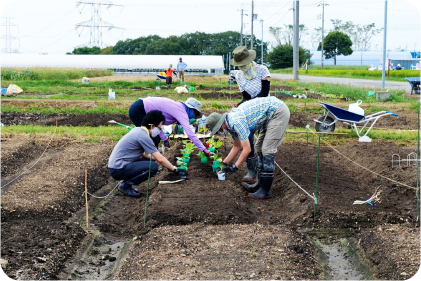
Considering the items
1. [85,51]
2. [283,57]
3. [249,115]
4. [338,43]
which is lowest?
[249,115]

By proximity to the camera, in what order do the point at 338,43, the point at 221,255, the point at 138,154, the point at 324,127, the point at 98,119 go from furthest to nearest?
the point at 338,43 → the point at 98,119 → the point at 324,127 → the point at 138,154 → the point at 221,255

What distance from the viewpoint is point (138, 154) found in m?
6.91

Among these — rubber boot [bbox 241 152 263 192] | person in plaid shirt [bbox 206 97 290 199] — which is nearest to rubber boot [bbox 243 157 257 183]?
rubber boot [bbox 241 152 263 192]

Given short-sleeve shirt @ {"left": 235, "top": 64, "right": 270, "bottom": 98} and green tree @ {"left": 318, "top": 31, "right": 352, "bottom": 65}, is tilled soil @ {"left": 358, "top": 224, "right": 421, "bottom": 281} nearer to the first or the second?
short-sleeve shirt @ {"left": 235, "top": 64, "right": 270, "bottom": 98}

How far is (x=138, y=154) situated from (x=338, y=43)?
199 feet


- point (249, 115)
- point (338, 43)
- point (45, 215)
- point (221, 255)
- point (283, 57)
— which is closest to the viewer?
point (221, 255)

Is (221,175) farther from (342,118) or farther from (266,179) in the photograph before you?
(342,118)

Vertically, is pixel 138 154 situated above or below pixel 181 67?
below

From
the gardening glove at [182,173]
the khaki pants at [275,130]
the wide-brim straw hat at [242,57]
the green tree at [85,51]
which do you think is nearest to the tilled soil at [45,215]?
the gardening glove at [182,173]

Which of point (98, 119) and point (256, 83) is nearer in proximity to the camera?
point (256, 83)

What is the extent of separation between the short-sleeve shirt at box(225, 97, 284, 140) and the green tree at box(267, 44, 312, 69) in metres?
56.5

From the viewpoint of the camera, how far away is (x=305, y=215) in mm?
5879

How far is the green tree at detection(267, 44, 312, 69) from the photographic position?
62037mm

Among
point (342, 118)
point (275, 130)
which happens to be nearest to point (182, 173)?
point (275, 130)
